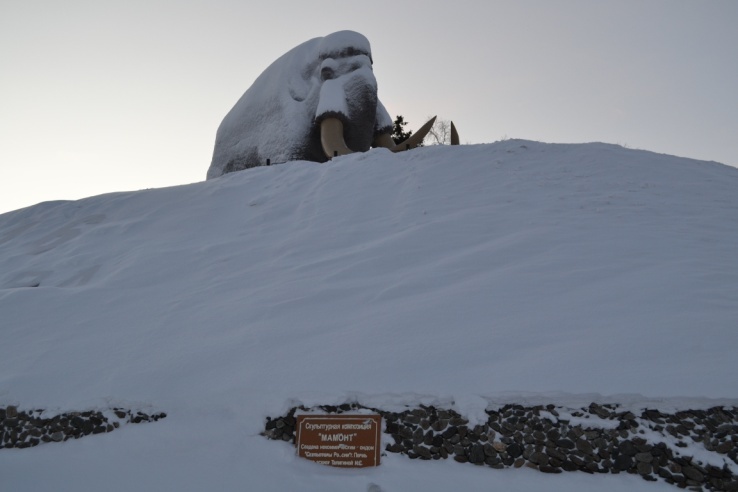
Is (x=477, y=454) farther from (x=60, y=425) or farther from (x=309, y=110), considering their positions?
(x=309, y=110)

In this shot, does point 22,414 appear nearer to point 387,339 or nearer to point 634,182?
point 387,339

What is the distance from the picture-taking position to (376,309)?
4.56 meters

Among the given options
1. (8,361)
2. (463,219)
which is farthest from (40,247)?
(463,219)

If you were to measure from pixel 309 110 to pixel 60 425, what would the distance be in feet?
28.5

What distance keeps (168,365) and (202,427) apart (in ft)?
2.42

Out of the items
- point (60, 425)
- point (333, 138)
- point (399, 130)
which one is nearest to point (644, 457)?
point (60, 425)

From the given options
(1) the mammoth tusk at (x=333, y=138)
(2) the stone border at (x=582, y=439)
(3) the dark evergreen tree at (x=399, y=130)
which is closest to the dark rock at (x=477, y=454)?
(2) the stone border at (x=582, y=439)

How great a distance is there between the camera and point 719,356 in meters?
3.46

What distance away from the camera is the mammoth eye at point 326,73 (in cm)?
1164

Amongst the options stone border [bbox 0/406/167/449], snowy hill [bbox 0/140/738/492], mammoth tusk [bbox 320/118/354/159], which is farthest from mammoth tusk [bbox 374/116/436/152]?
stone border [bbox 0/406/167/449]

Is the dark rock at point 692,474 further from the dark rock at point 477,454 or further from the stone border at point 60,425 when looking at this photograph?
the stone border at point 60,425

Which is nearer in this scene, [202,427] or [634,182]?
[202,427]

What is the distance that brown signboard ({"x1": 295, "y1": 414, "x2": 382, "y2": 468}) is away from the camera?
3.26 meters

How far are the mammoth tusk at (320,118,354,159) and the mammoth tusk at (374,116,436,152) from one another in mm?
1283
